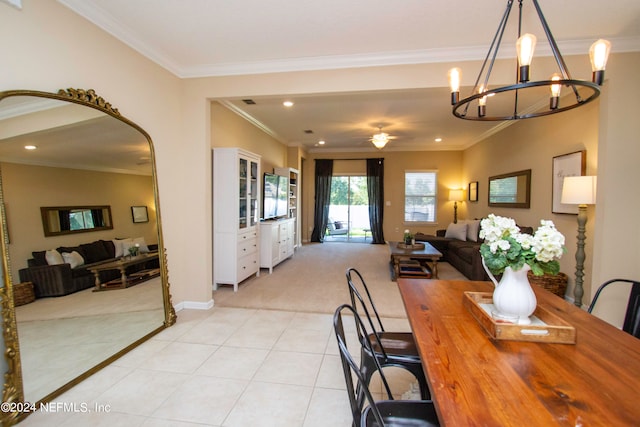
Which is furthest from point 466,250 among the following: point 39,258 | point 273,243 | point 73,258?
point 39,258

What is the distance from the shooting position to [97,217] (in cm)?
235

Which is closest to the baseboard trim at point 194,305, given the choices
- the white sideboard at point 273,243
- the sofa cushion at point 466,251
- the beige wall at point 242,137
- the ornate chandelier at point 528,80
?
the white sideboard at point 273,243

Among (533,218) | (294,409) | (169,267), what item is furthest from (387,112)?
(294,409)

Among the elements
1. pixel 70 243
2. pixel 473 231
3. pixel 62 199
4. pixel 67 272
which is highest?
pixel 62 199

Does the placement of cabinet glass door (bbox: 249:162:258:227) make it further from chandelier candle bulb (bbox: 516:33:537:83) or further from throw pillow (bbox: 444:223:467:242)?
throw pillow (bbox: 444:223:467:242)

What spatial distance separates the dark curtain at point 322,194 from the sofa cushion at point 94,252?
21.0 ft

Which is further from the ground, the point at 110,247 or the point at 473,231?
the point at 110,247

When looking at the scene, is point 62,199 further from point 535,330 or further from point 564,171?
point 564,171

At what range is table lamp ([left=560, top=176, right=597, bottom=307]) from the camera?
9.93 feet

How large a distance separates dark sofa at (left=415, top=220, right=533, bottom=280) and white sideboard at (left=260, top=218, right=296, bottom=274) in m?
2.99

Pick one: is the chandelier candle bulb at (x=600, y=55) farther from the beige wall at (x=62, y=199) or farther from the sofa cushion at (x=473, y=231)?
the sofa cushion at (x=473, y=231)

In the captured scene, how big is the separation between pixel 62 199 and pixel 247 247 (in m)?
2.57

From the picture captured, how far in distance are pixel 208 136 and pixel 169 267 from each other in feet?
5.07

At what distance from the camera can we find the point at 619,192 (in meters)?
2.62
